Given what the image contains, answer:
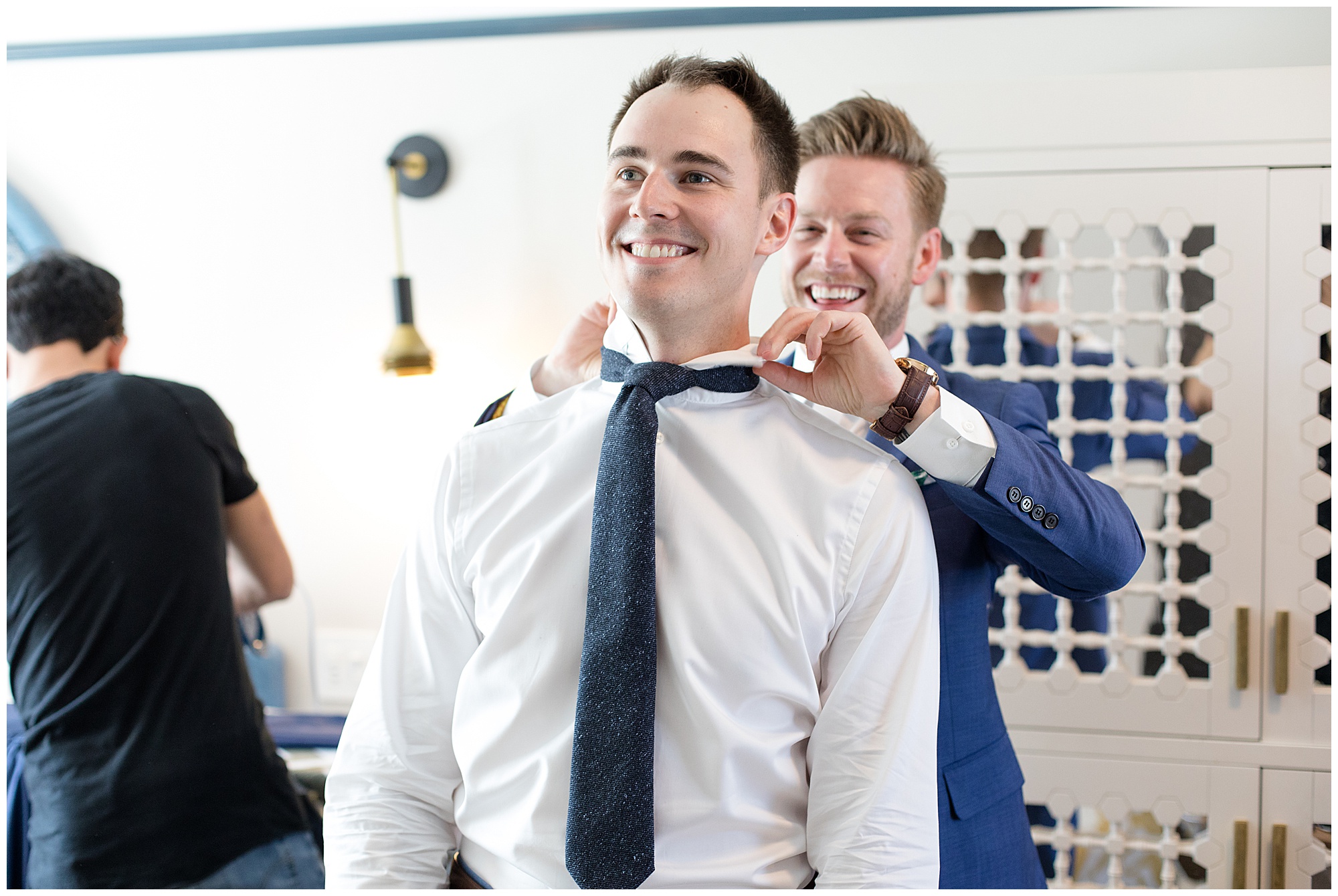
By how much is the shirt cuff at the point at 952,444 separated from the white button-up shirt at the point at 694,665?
0.04 m

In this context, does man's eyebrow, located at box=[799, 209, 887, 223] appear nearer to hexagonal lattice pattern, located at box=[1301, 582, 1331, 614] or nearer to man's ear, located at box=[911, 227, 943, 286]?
man's ear, located at box=[911, 227, 943, 286]

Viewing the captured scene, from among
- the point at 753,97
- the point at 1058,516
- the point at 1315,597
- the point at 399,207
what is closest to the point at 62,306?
the point at 399,207

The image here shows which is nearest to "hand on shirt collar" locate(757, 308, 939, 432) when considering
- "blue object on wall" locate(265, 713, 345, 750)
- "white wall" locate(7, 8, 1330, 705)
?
"white wall" locate(7, 8, 1330, 705)

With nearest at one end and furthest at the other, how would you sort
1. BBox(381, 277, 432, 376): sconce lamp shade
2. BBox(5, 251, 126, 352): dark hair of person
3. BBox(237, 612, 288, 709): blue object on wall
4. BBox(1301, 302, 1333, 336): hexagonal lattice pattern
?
BBox(1301, 302, 1333, 336): hexagonal lattice pattern
BBox(5, 251, 126, 352): dark hair of person
BBox(381, 277, 432, 376): sconce lamp shade
BBox(237, 612, 288, 709): blue object on wall

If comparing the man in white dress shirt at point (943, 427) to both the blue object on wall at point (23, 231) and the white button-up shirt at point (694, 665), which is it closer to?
the white button-up shirt at point (694, 665)

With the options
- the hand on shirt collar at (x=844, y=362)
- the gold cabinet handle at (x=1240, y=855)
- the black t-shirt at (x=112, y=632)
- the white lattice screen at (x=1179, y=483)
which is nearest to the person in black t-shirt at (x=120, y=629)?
the black t-shirt at (x=112, y=632)

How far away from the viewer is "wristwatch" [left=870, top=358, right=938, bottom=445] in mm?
1099

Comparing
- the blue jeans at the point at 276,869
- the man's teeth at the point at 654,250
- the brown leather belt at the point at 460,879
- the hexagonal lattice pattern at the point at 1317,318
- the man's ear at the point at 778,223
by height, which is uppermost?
the man's ear at the point at 778,223

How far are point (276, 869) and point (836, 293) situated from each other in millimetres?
1671

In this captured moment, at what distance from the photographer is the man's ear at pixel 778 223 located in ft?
3.77

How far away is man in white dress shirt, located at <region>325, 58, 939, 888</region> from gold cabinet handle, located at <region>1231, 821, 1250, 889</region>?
1.12 meters

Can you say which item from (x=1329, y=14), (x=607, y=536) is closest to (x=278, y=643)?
(x=607, y=536)

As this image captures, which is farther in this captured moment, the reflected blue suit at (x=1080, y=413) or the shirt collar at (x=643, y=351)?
the reflected blue suit at (x=1080, y=413)

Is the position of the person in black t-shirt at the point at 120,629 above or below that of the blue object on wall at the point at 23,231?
below
